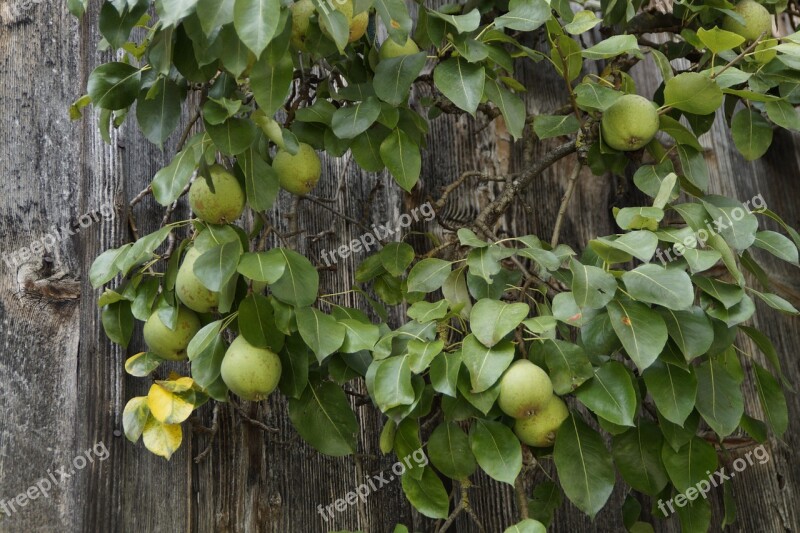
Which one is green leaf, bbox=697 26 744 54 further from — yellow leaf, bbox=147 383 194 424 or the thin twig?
yellow leaf, bbox=147 383 194 424

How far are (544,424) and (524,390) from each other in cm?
10

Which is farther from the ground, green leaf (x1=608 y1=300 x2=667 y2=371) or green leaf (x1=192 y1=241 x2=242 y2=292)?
green leaf (x1=192 y1=241 x2=242 y2=292)

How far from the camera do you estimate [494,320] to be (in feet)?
3.70

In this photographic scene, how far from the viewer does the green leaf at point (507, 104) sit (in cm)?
129

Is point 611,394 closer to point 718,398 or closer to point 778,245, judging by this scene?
point 718,398

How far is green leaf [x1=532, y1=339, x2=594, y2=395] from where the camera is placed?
115cm

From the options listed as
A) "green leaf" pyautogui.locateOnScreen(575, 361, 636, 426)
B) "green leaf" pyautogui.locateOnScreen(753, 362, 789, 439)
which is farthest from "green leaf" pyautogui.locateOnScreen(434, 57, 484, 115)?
"green leaf" pyautogui.locateOnScreen(753, 362, 789, 439)

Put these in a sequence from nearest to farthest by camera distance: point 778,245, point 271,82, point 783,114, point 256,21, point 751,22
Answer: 1. point 256,21
2. point 271,82
3. point 778,245
4. point 783,114
5. point 751,22

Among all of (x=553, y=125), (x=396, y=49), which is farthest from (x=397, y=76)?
(x=553, y=125)

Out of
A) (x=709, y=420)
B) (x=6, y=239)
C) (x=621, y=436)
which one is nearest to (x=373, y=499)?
(x=621, y=436)

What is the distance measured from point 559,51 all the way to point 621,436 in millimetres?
640

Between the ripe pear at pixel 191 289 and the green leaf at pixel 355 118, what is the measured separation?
292mm

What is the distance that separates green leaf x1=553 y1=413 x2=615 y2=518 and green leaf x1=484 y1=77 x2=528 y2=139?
47 centimetres

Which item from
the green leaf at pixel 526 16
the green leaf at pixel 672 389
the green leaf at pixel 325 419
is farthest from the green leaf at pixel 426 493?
the green leaf at pixel 526 16
